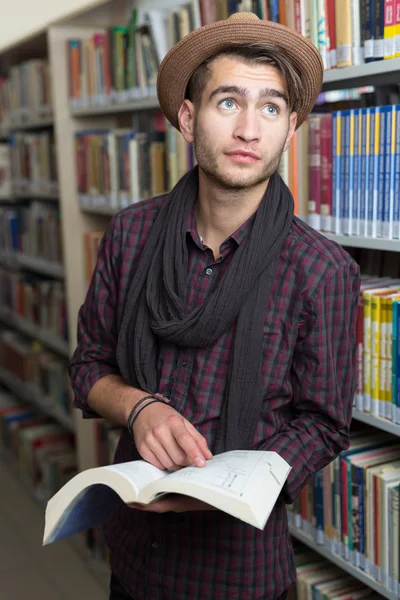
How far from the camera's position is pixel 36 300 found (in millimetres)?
3547

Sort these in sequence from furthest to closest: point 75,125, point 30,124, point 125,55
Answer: point 30,124
point 75,125
point 125,55

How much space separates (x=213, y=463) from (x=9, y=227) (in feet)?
9.75

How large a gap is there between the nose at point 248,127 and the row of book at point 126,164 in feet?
3.11

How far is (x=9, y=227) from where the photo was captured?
3.79 m

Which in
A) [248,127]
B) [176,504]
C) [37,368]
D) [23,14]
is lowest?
[37,368]

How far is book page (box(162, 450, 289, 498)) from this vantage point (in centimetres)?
96

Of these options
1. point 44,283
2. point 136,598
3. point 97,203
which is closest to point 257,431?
point 136,598

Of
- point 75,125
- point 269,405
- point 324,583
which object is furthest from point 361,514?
point 75,125

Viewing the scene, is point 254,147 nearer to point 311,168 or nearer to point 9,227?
point 311,168

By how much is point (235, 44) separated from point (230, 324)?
48 centimetres

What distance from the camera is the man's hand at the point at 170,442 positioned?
3.64 feet

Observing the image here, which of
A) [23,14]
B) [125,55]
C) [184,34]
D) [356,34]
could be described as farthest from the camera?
[23,14]

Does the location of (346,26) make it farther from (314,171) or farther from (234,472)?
(234,472)

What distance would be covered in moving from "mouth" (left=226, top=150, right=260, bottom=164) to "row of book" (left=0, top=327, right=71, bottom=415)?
89.0 inches
